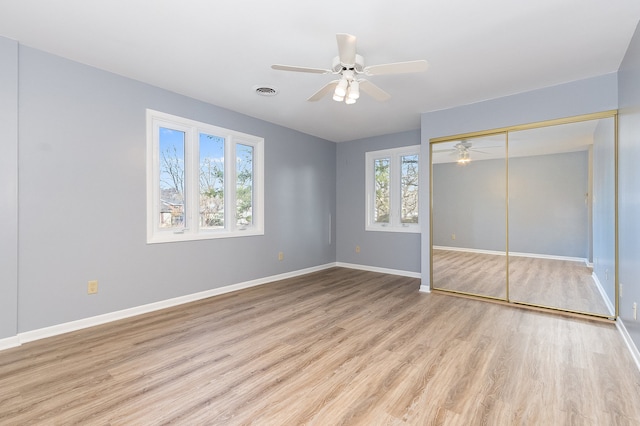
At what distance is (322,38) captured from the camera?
2.43 metres

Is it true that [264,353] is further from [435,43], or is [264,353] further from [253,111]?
[253,111]

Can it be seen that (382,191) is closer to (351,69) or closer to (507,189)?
(507,189)

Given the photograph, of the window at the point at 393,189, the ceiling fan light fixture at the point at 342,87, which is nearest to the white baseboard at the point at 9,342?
the ceiling fan light fixture at the point at 342,87

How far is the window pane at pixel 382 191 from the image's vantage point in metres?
5.57

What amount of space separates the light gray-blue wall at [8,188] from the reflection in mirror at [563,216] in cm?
511

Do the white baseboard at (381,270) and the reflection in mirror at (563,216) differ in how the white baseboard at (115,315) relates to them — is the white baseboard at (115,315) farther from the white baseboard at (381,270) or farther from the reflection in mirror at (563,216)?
the reflection in mirror at (563,216)

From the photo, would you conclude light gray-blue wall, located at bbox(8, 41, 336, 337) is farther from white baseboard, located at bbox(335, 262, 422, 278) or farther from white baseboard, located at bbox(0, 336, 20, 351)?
white baseboard, located at bbox(335, 262, 422, 278)

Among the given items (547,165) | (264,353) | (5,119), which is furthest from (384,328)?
(5,119)

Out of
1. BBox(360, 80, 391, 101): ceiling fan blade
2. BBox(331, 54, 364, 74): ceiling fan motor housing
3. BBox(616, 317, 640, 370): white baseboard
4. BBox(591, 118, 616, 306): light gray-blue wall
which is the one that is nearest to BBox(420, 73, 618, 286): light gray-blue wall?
BBox(591, 118, 616, 306): light gray-blue wall

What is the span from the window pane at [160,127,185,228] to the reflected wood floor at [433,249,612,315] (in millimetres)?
3519

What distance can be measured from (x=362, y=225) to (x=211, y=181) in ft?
9.89

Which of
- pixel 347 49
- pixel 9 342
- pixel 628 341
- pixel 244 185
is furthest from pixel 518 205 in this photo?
pixel 9 342

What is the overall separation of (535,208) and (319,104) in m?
3.03

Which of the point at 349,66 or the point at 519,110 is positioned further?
the point at 519,110
